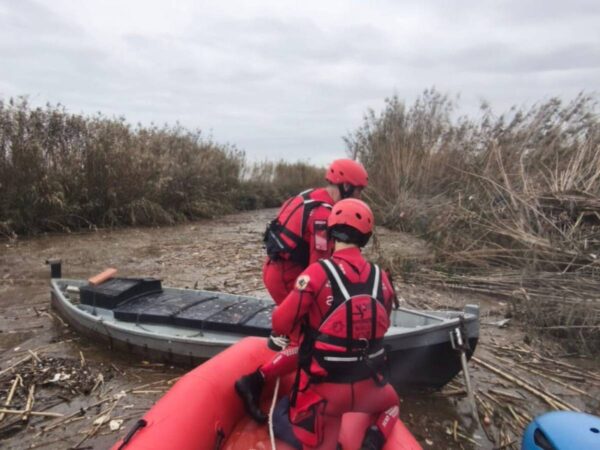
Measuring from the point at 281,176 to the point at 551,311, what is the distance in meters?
18.0

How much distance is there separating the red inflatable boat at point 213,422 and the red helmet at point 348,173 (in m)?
1.42

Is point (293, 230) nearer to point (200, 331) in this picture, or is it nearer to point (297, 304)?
point (297, 304)

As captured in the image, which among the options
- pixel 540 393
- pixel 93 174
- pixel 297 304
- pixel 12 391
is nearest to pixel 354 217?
pixel 297 304

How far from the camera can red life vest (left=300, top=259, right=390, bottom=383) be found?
2412mm

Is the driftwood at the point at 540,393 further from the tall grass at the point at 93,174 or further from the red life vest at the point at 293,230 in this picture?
the tall grass at the point at 93,174

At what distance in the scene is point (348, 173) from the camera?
3.42m

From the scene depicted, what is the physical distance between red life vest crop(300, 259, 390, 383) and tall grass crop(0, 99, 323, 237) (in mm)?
10839

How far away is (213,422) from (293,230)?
1.38 m

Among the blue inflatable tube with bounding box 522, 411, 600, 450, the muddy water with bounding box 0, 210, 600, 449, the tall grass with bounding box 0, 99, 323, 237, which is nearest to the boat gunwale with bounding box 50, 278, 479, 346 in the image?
the muddy water with bounding box 0, 210, 600, 449

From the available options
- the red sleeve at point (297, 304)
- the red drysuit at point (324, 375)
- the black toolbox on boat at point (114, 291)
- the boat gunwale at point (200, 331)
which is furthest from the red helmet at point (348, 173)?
the black toolbox on boat at point (114, 291)

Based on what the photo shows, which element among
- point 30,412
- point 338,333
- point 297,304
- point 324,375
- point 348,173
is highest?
point 348,173

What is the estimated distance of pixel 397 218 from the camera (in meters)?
13.6

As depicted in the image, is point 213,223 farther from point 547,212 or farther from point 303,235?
point 303,235

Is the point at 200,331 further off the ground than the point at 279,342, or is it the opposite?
the point at 279,342
